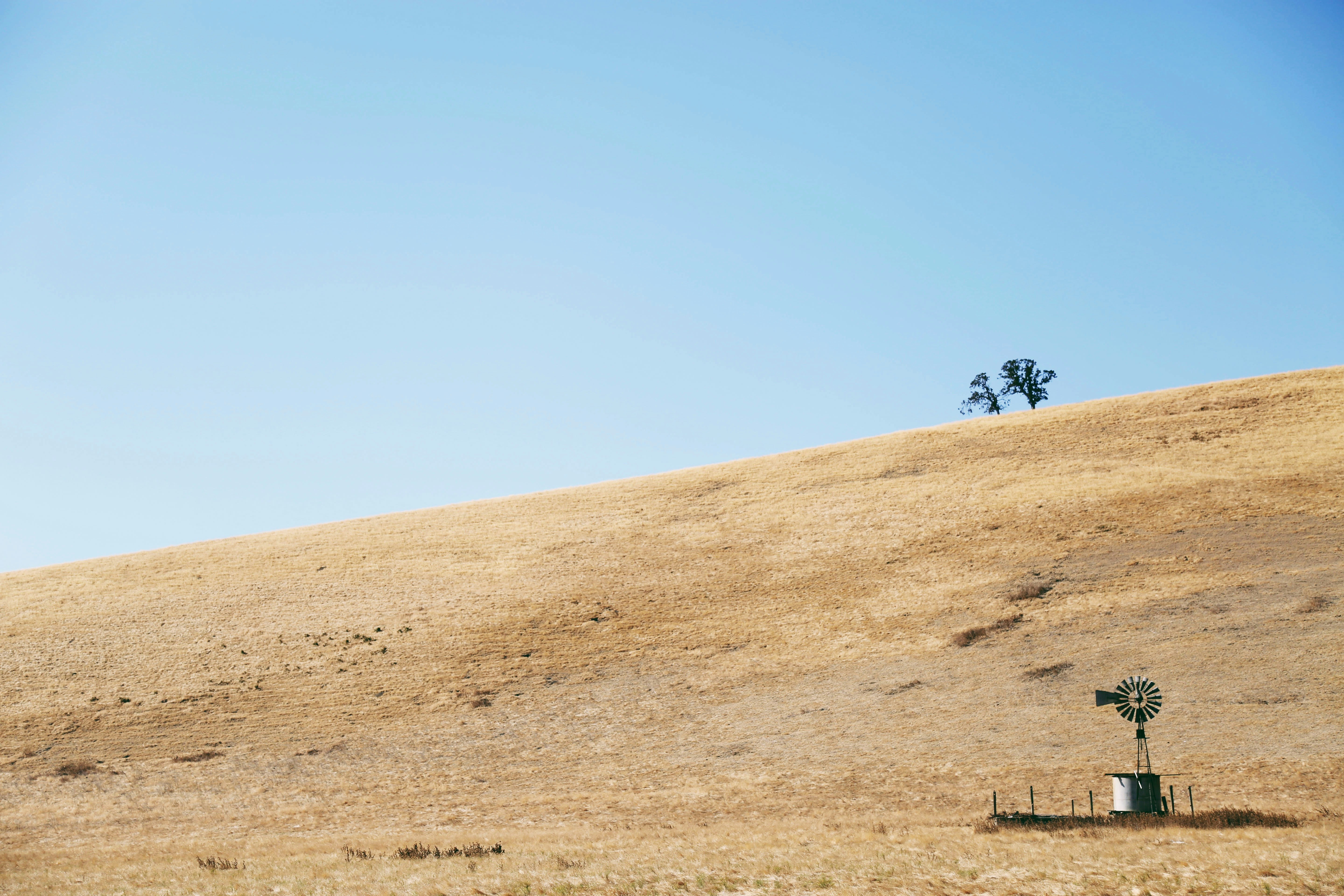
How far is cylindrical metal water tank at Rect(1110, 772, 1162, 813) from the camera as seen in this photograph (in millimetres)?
17875

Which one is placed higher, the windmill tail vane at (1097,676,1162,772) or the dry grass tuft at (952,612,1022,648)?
the dry grass tuft at (952,612,1022,648)

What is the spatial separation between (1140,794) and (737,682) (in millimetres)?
15674

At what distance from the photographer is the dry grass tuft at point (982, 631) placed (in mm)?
31500

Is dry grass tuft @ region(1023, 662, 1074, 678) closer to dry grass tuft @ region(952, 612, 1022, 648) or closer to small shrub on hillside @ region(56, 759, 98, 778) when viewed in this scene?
dry grass tuft @ region(952, 612, 1022, 648)

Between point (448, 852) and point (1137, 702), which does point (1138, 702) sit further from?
point (448, 852)

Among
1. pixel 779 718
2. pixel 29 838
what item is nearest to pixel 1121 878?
pixel 779 718

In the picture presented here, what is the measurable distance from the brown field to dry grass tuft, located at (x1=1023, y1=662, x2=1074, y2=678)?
18cm

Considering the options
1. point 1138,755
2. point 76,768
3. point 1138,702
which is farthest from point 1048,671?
point 76,768

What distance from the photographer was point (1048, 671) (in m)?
28.3

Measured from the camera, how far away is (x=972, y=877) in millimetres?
13062

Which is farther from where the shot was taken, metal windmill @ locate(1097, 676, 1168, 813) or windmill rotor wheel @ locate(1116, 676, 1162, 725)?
windmill rotor wheel @ locate(1116, 676, 1162, 725)

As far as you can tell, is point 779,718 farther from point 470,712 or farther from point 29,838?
point 29,838

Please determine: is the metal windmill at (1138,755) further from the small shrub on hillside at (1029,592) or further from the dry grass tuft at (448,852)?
→ the dry grass tuft at (448,852)

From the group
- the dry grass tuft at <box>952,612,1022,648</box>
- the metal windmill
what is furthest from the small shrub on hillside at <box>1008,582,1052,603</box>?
the metal windmill
